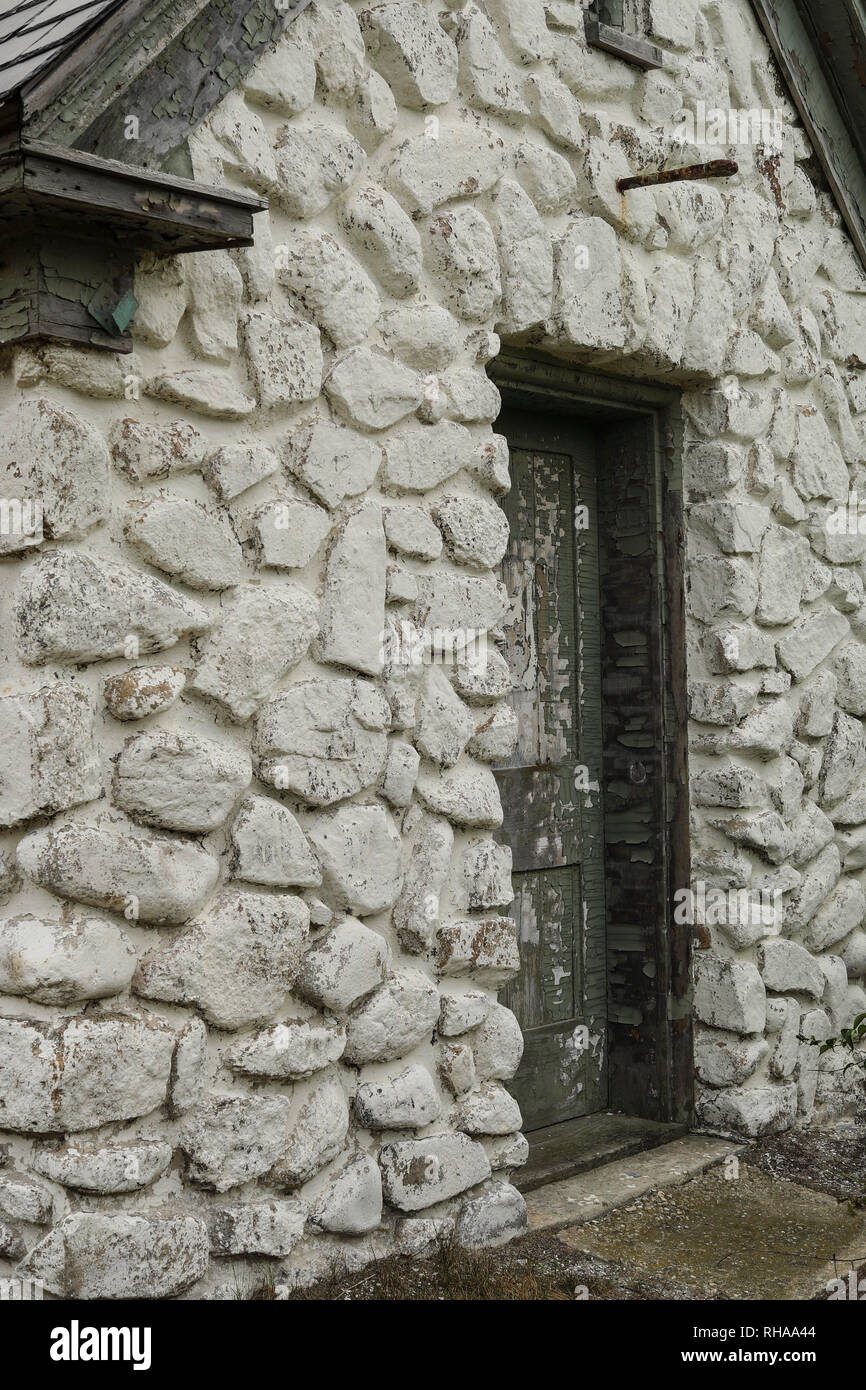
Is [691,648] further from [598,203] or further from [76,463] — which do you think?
[76,463]

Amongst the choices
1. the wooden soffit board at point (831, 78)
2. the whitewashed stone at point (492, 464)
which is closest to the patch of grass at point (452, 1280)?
the whitewashed stone at point (492, 464)

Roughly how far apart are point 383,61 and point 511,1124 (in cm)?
236

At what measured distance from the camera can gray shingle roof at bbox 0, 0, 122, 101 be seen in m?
2.03

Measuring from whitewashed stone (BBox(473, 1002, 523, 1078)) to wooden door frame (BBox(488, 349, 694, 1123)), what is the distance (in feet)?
2.98

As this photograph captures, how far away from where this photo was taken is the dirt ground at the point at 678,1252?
2.65 meters

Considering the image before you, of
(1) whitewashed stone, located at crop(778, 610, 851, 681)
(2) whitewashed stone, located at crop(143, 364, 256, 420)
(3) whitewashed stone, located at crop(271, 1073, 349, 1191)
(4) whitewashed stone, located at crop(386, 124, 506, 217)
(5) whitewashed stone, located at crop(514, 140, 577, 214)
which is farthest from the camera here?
(1) whitewashed stone, located at crop(778, 610, 851, 681)

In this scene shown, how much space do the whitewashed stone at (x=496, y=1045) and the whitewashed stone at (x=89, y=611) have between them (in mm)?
1193

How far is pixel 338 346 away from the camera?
268 cm

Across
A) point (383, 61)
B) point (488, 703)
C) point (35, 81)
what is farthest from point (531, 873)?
point (35, 81)

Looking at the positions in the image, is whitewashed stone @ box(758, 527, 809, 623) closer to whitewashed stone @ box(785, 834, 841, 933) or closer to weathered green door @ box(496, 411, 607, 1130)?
weathered green door @ box(496, 411, 607, 1130)

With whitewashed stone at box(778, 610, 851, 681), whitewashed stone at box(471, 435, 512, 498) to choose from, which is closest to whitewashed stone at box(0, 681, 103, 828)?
whitewashed stone at box(471, 435, 512, 498)

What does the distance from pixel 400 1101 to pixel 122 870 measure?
0.85 metres

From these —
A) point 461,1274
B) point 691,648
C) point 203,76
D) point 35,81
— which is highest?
point 203,76

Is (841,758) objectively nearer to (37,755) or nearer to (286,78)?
(286,78)
